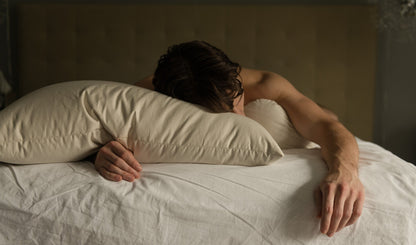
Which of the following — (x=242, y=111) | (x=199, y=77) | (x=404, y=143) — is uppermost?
(x=199, y=77)

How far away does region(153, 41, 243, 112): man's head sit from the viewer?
1035 mm

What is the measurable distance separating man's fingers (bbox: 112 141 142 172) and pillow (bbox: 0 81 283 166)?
0.02 m

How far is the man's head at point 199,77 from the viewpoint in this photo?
3.40 feet

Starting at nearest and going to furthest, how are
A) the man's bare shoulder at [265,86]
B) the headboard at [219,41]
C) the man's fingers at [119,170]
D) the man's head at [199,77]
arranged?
the man's fingers at [119,170]
the man's head at [199,77]
the man's bare shoulder at [265,86]
the headboard at [219,41]

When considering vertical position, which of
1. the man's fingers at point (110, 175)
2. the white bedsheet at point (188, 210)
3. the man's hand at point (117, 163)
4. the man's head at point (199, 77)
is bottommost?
the white bedsheet at point (188, 210)

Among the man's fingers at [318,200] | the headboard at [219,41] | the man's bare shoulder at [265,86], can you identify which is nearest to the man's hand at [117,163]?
the man's fingers at [318,200]

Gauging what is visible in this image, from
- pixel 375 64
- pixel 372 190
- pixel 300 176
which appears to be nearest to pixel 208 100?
pixel 300 176

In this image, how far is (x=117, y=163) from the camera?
851mm

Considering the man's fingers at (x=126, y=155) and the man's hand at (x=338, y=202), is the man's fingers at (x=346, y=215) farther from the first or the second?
the man's fingers at (x=126, y=155)

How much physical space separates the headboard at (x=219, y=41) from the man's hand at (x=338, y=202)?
1.78 meters

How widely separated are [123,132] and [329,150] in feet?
1.65

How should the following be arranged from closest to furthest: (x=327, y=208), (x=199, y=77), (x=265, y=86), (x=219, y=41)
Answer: (x=327, y=208) < (x=199, y=77) < (x=265, y=86) < (x=219, y=41)

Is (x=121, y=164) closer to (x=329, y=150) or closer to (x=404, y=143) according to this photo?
(x=329, y=150)

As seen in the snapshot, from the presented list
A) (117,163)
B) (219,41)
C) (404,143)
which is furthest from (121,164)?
(404,143)
